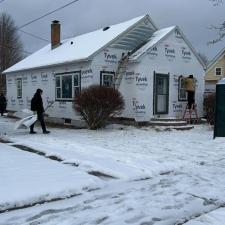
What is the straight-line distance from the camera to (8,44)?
59125 millimetres

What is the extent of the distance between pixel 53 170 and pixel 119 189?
180 centimetres

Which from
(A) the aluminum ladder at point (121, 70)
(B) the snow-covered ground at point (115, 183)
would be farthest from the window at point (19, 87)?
(B) the snow-covered ground at point (115, 183)

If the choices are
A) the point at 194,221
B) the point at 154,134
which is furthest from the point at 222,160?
the point at 154,134

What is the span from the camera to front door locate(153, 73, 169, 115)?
63.3 ft

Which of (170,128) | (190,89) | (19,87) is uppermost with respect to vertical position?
(19,87)

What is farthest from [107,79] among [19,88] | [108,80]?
[19,88]

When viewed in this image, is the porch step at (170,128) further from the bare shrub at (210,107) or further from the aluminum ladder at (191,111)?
the aluminum ladder at (191,111)

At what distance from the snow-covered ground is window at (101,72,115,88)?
22.8ft

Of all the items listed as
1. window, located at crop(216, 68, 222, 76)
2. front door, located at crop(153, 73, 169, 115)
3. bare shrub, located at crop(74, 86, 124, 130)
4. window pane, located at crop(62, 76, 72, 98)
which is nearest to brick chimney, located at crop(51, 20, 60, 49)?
window pane, located at crop(62, 76, 72, 98)

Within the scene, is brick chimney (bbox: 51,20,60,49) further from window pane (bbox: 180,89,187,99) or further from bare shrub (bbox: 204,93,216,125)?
bare shrub (bbox: 204,93,216,125)

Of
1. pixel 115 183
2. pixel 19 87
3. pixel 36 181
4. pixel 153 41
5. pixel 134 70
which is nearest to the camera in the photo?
pixel 36 181

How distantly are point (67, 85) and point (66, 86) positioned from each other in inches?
5.9

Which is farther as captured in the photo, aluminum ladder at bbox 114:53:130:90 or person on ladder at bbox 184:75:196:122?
person on ladder at bbox 184:75:196:122

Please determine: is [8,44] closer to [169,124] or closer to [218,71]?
[218,71]
